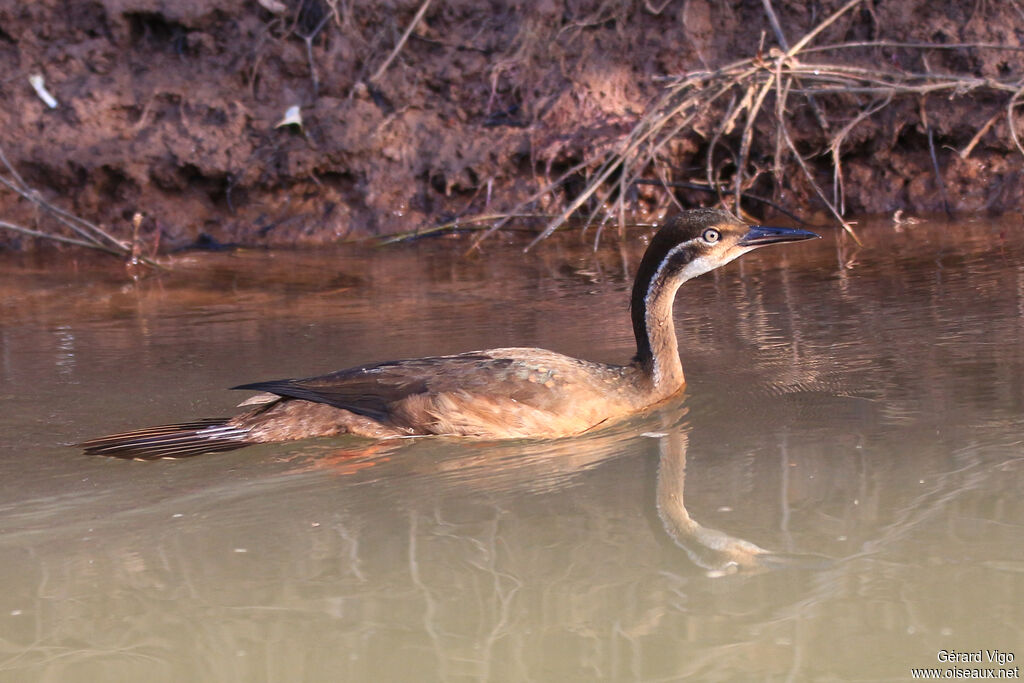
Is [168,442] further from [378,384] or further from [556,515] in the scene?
[556,515]

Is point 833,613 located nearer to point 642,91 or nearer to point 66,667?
point 66,667

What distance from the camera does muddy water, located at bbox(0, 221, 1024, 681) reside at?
11.7 ft

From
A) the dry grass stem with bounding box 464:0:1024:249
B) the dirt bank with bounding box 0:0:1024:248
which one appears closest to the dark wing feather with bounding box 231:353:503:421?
the dry grass stem with bounding box 464:0:1024:249

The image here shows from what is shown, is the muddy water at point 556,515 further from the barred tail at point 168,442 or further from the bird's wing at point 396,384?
the bird's wing at point 396,384

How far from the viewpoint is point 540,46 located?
12164 mm

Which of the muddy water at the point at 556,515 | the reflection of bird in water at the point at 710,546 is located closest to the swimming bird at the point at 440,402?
the muddy water at the point at 556,515

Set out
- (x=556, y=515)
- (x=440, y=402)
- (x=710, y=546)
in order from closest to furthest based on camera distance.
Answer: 1. (x=710, y=546)
2. (x=556, y=515)
3. (x=440, y=402)

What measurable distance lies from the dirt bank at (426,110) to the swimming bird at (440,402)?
18.5ft

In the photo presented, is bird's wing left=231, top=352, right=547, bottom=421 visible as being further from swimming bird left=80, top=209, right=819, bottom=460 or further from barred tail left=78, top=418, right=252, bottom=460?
barred tail left=78, top=418, right=252, bottom=460

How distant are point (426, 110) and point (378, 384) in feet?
22.5

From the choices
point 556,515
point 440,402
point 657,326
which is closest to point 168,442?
point 440,402

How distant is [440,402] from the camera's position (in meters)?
5.73

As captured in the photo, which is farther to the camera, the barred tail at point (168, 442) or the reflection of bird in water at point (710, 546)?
the barred tail at point (168, 442)

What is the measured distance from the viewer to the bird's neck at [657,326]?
6184 millimetres
